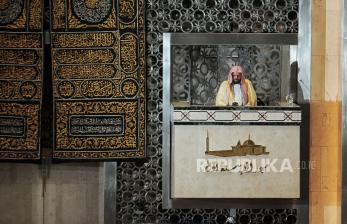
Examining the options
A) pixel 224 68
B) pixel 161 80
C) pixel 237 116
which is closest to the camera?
pixel 237 116

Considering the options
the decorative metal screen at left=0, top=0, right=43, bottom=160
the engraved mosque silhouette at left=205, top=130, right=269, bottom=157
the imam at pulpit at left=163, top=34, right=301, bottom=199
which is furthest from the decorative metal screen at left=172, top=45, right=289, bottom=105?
the decorative metal screen at left=0, top=0, right=43, bottom=160

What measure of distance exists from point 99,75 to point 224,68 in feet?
2.76

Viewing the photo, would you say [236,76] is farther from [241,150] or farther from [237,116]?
[241,150]

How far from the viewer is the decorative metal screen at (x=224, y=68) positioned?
3.86 metres

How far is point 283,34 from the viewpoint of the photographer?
3.72 metres

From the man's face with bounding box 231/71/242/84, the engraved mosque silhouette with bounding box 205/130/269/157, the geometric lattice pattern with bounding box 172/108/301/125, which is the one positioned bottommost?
the engraved mosque silhouette with bounding box 205/130/269/157

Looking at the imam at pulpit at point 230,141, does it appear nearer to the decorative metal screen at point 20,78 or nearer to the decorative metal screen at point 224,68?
the decorative metal screen at point 224,68

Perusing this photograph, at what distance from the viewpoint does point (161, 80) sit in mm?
3740

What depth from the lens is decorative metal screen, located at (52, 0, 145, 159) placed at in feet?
12.1

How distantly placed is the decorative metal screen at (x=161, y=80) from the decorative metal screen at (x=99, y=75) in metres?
0.08

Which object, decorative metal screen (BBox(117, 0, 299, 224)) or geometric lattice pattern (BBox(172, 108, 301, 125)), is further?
decorative metal screen (BBox(117, 0, 299, 224))

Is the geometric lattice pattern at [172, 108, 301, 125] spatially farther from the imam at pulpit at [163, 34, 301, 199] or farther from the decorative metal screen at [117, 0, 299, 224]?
the decorative metal screen at [117, 0, 299, 224]

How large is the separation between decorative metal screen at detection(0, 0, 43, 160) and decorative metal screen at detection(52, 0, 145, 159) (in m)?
0.12

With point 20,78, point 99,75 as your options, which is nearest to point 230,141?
point 99,75
